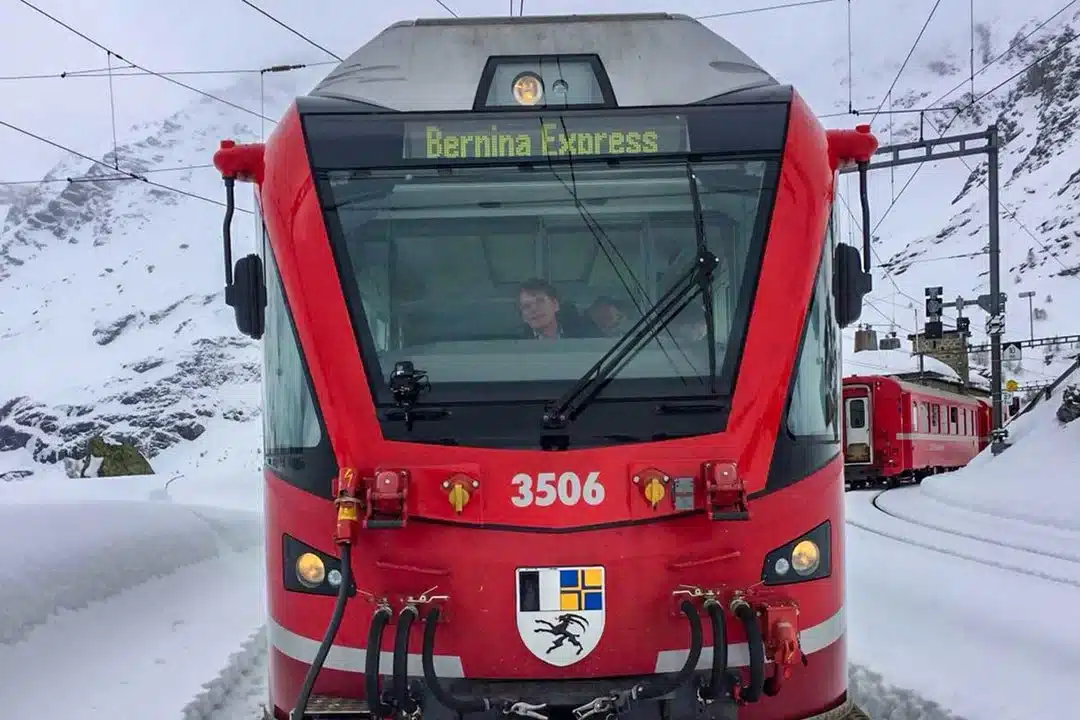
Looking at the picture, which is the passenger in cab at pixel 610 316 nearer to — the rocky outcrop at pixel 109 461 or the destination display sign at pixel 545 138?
the destination display sign at pixel 545 138

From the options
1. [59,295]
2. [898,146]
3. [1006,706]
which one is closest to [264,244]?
[1006,706]

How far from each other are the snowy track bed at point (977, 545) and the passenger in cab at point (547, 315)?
23.7ft

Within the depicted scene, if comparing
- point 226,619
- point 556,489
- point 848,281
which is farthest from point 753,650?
point 226,619

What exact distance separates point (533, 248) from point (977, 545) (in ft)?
33.4

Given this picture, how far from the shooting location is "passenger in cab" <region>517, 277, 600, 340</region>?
3705mm

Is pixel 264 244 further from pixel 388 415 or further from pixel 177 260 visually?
pixel 177 260

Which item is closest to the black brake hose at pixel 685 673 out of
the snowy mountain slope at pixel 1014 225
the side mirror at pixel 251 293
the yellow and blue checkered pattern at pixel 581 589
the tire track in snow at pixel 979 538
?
the yellow and blue checkered pattern at pixel 581 589

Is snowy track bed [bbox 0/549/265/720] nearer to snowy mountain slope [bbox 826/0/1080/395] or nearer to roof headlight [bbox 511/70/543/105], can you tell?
roof headlight [bbox 511/70/543/105]

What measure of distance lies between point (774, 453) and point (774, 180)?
977 millimetres

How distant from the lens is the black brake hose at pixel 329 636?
10.6ft

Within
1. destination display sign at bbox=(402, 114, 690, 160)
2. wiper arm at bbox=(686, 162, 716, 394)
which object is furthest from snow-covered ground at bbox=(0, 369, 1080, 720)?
destination display sign at bbox=(402, 114, 690, 160)

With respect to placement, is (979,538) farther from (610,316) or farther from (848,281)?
(610,316)

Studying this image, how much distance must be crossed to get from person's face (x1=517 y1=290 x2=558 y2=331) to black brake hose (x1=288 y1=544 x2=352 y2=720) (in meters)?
1.03

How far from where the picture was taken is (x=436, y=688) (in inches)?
126
